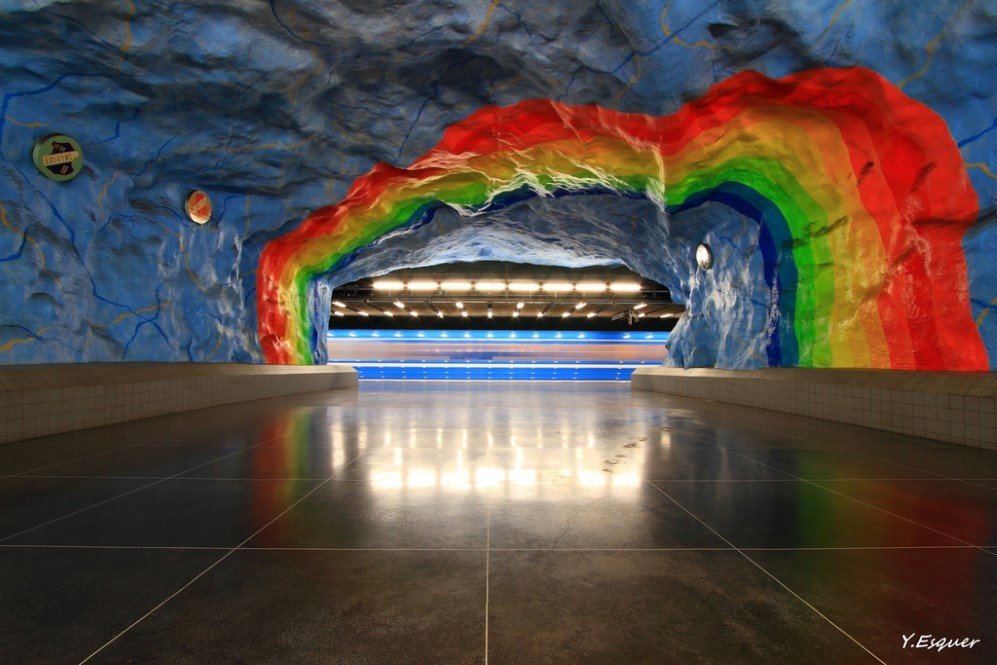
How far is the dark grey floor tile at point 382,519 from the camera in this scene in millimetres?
2141

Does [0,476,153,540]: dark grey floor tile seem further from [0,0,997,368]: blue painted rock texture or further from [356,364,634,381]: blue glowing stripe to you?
[356,364,634,381]: blue glowing stripe

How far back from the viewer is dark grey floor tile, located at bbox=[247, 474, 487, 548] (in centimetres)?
214

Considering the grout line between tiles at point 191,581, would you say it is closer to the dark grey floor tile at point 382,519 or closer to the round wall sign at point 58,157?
the dark grey floor tile at point 382,519

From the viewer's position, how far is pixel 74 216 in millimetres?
5305

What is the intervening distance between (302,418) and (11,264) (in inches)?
128

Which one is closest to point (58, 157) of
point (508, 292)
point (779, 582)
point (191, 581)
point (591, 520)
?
point (191, 581)

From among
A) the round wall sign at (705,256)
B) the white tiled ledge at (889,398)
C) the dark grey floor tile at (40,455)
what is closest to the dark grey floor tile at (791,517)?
the white tiled ledge at (889,398)

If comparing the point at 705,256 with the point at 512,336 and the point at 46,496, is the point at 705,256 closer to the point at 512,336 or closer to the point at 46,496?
the point at 46,496

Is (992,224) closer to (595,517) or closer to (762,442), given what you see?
(762,442)

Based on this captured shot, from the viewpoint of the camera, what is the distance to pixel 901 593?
171 centimetres

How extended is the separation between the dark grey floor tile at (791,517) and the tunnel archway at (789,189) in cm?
346

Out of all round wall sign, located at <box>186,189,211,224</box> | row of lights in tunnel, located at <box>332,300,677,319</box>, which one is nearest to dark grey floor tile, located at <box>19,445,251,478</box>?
round wall sign, located at <box>186,189,211,224</box>

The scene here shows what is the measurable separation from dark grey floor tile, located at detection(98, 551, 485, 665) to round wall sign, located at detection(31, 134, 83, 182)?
211 inches

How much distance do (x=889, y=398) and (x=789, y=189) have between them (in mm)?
3135
